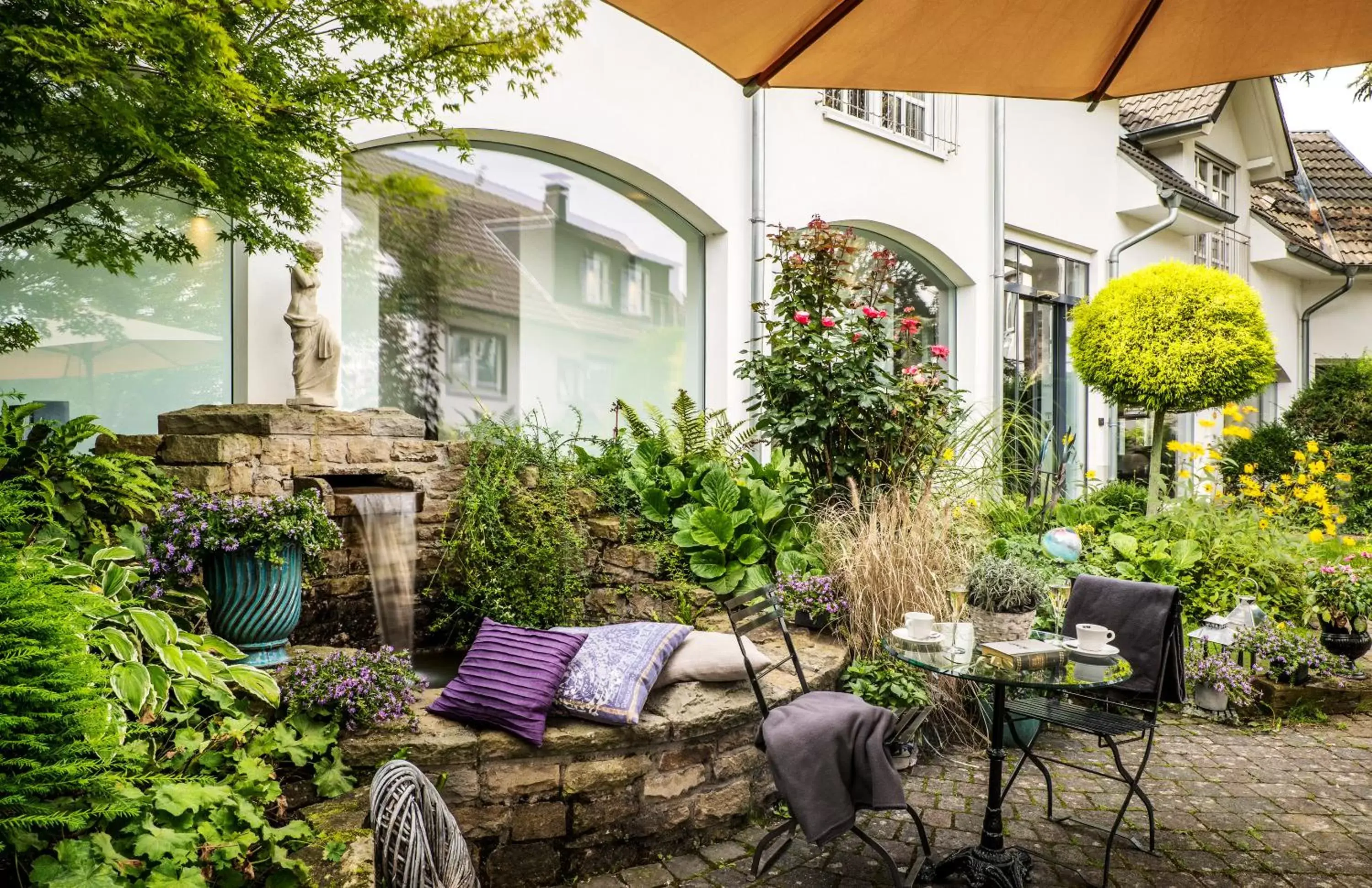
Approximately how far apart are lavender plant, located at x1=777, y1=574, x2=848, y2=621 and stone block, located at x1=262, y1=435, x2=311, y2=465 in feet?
8.36

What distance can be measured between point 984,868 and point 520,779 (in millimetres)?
1622

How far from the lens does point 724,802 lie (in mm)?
3287

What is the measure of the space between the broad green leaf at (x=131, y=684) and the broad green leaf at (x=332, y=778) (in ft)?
2.57

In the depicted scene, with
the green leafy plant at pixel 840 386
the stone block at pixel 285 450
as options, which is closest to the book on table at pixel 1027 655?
the green leafy plant at pixel 840 386

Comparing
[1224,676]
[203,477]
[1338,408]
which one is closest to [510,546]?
[203,477]

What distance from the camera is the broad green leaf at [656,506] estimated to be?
523 centimetres

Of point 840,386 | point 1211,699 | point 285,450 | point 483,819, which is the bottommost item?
point 1211,699

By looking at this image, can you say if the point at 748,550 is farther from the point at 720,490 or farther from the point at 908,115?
the point at 908,115

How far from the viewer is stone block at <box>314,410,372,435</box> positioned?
14.1ft

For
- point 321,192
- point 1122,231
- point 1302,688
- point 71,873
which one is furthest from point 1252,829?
point 1122,231

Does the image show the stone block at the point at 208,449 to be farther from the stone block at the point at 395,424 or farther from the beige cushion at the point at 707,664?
the beige cushion at the point at 707,664

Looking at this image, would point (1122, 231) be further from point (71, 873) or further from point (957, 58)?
point (71, 873)

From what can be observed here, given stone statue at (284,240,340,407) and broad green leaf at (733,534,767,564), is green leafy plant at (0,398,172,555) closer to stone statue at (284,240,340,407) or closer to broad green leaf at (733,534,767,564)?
stone statue at (284,240,340,407)

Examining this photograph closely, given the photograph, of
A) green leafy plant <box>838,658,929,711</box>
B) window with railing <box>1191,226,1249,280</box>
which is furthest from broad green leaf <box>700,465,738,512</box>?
window with railing <box>1191,226,1249,280</box>
